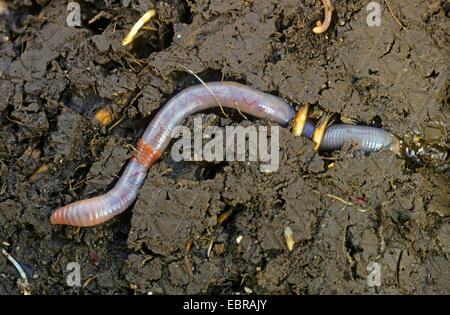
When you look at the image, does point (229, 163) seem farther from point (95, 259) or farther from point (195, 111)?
point (95, 259)

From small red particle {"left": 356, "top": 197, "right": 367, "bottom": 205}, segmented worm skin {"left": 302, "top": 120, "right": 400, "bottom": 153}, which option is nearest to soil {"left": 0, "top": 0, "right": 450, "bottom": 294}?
small red particle {"left": 356, "top": 197, "right": 367, "bottom": 205}

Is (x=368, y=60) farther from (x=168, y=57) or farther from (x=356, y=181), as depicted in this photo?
(x=168, y=57)

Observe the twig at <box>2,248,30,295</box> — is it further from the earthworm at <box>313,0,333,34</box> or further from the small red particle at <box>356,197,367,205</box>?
the earthworm at <box>313,0,333,34</box>

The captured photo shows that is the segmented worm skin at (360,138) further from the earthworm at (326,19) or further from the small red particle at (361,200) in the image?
the earthworm at (326,19)

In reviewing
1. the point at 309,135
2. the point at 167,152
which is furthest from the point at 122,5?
the point at 309,135

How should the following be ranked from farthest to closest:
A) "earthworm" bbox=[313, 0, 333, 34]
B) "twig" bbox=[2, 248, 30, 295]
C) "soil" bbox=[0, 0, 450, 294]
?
"earthworm" bbox=[313, 0, 333, 34] < "twig" bbox=[2, 248, 30, 295] < "soil" bbox=[0, 0, 450, 294]

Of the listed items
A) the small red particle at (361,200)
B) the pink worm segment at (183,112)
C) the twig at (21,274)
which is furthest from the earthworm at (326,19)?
the twig at (21,274)

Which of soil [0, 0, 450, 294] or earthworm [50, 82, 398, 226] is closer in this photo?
soil [0, 0, 450, 294]
